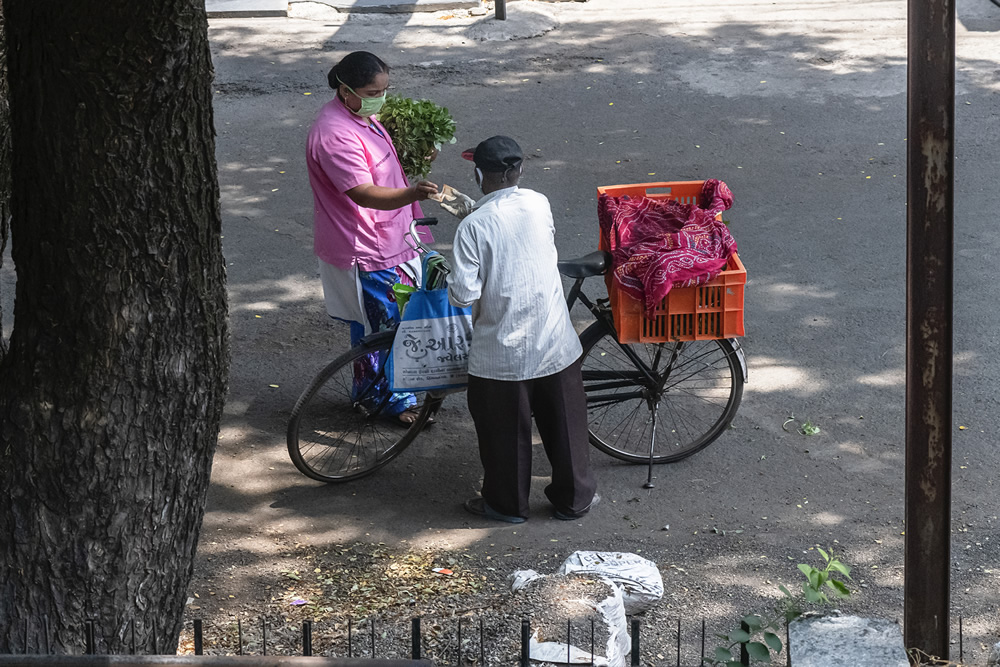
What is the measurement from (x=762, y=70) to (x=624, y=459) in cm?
745

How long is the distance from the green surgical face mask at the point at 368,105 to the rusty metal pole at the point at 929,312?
316 centimetres

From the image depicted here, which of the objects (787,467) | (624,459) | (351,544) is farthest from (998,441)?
(351,544)

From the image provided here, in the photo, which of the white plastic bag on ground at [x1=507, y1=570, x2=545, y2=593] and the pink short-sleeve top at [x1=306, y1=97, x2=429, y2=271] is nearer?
the white plastic bag on ground at [x1=507, y1=570, x2=545, y2=593]

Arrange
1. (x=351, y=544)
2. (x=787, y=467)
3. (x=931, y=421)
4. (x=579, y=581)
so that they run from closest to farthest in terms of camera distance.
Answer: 1. (x=931, y=421)
2. (x=579, y=581)
3. (x=351, y=544)
4. (x=787, y=467)

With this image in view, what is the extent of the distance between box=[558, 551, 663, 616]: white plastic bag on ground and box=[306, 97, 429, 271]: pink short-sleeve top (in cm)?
191

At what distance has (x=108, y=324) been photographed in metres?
3.16

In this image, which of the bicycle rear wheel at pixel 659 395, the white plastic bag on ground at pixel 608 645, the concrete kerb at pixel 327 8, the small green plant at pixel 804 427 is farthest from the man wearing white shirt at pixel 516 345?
the concrete kerb at pixel 327 8

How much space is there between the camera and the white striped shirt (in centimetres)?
494

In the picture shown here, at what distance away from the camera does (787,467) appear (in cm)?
584

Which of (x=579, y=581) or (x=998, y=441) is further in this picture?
(x=998, y=441)

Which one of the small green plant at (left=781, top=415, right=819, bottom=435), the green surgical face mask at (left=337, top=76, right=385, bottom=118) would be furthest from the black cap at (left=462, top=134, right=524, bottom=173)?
the small green plant at (left=781, top=415, right=819, bottom=435)

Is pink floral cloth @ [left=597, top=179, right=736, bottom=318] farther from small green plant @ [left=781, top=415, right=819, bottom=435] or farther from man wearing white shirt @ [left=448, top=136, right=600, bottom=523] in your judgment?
small green plant @ [left=781, top=415, right=819, bottom=435]

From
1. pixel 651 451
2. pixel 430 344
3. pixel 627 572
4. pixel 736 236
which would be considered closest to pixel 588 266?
pixel 430 344

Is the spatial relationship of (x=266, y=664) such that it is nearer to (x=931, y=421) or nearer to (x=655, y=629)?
(x=931, y=421)
